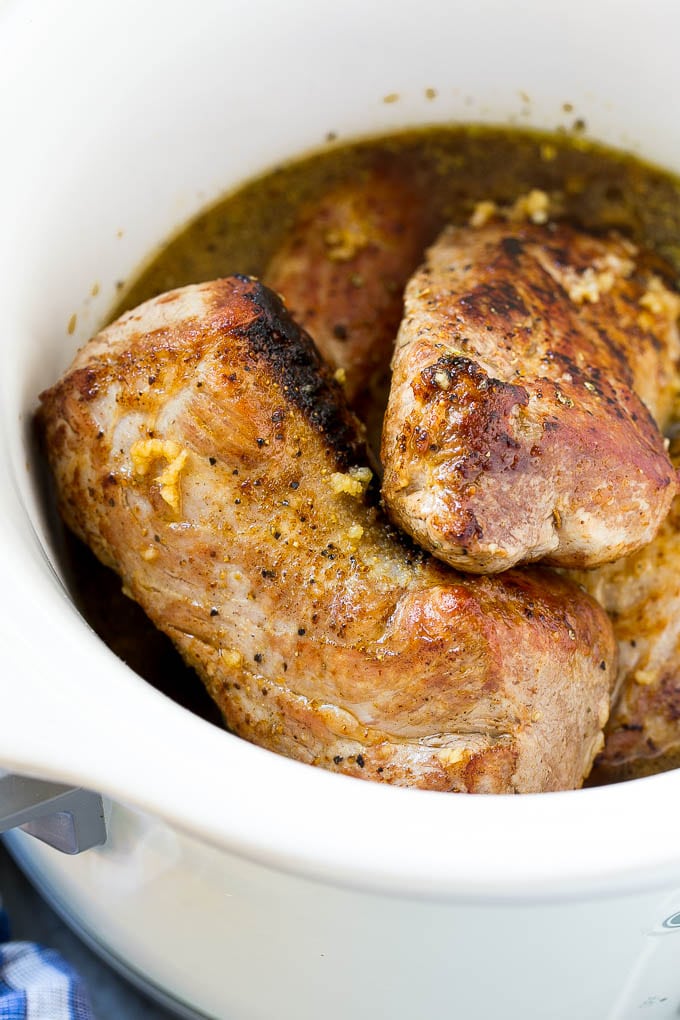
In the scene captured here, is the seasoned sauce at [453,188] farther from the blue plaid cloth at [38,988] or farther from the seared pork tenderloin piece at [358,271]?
the blue plaid cloth at [38,988]

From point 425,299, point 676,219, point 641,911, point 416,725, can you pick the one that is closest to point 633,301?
point 676,219

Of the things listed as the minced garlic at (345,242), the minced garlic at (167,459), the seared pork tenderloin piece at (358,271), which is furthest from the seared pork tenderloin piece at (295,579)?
the minced garlic at (345,242)

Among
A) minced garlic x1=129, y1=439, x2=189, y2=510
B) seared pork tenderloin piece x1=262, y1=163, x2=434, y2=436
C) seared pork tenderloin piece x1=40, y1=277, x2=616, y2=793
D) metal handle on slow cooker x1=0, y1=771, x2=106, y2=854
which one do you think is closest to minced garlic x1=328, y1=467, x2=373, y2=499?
seared pork tenderloin piece x1=40, y1=277, x2=616, y2=793

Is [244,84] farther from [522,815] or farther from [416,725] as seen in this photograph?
[522,815]

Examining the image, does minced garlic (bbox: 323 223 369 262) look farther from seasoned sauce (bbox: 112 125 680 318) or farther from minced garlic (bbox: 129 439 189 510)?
minced garlic (bbox: 129 439 189 510)

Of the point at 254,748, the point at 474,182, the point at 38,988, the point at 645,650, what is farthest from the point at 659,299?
the point at 38,988
